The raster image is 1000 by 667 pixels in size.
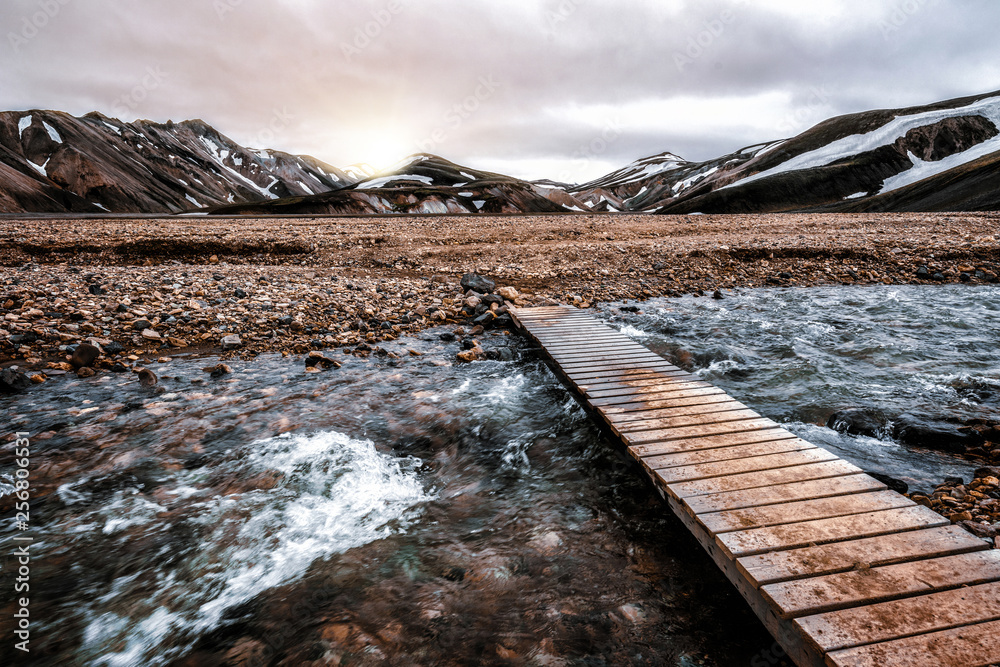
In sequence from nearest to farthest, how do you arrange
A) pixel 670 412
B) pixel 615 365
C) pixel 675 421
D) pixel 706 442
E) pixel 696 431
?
pixel 706 442 < pixel 696 431 < pixel 675 421 < pixel 670 412 < pixel 615 365

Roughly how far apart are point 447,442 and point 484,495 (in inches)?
48.6

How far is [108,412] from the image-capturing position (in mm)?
6262

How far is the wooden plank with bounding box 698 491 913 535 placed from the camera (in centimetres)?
365

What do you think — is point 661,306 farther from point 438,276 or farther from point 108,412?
point 108,412

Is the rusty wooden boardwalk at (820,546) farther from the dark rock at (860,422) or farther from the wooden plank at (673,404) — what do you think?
the dark rock at (860,422)

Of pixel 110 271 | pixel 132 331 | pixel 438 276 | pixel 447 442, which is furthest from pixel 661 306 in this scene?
pixel 110 271

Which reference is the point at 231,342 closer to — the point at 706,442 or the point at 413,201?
the point at 706,442

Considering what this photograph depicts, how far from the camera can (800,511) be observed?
3.78 metres

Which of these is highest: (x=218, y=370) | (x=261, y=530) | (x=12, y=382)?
(x=12, y=382)

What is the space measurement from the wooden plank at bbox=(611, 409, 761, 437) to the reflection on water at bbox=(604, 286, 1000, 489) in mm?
1126

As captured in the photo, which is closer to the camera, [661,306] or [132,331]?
[132,331]

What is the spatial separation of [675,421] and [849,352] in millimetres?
6142

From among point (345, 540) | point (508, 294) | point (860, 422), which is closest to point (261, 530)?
point (345, 540)

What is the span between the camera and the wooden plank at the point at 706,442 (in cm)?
489
